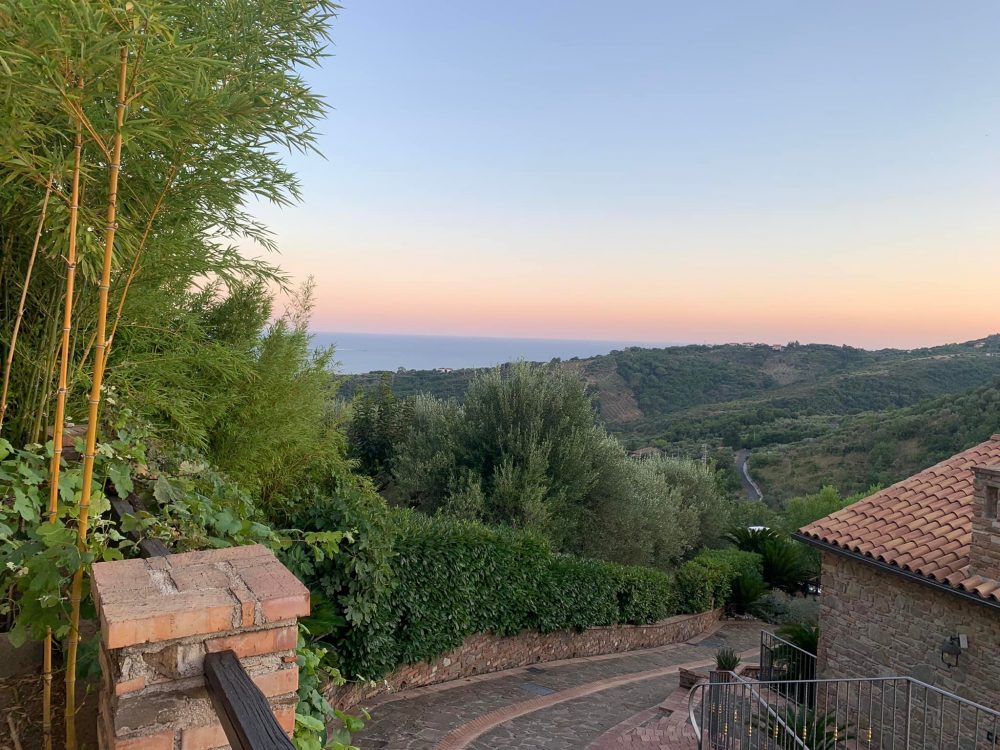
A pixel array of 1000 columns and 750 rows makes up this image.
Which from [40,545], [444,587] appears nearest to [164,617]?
[40,545]

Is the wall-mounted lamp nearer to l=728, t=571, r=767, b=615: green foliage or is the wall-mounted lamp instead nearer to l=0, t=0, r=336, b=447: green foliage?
l=0, t=0, r=336, b=447: green foliage

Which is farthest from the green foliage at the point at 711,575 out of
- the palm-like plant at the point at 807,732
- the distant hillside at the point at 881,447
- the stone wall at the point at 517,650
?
the distant hillside at the point at 881,447

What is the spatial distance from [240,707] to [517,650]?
10044 millimetres

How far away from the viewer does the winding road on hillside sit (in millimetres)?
33725

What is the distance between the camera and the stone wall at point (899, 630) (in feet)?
22.7

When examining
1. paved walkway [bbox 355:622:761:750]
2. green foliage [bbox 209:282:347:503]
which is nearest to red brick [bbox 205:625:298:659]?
green foliage [bbox 209:282:347:503]

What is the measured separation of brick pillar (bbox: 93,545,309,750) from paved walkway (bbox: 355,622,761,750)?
5409 mm

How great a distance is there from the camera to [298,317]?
9.27 meters

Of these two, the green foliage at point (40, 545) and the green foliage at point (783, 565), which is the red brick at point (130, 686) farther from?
the green foliage at point (783, 565)

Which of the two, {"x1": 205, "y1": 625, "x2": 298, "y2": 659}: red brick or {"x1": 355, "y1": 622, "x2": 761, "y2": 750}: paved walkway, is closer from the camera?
{"x1": 205, "y1": 625, "x2": 298, "y2": 659}: red brick

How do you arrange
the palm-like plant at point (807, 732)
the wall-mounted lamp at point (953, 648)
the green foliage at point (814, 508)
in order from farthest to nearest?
the green foliage at point (814, 508) → the wall-mounted lamp at point (953, 648) → the palm-like plant at point (807, 732)

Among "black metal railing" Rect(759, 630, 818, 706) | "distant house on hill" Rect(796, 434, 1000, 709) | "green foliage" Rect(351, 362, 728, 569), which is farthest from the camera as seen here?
"green foliage" Rect(351, 362, 728, 569)

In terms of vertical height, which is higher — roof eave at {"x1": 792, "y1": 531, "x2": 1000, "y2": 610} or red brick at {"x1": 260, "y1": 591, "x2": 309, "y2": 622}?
red brick at {"x1": 260, "y1": 591, "x2": 309, "y2": 622}

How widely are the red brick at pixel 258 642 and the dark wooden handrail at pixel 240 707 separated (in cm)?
4
